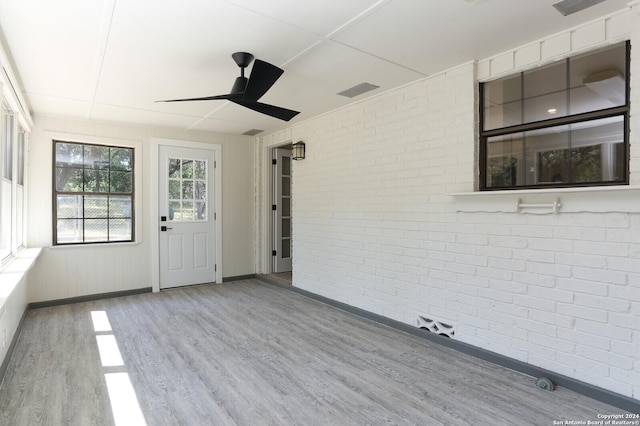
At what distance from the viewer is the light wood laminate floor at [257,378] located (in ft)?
7.26

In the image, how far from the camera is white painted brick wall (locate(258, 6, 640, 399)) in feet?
7.64

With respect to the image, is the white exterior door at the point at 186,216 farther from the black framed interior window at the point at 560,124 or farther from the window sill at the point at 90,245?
the black framed interior window at the point at 560,124

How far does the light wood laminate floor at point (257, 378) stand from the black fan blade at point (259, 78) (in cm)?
223

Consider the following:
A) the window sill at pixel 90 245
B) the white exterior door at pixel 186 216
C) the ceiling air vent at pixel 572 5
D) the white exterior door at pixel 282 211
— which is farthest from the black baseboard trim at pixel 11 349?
the ceiling air vent at pixel 572 5

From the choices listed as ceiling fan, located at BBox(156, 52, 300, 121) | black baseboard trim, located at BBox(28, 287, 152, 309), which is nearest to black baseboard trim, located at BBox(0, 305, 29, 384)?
black baseboard trim, located at BBox(28, 287, 152, 309)

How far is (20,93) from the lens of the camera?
3.55 metres

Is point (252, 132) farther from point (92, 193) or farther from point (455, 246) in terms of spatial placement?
point (455, 246)

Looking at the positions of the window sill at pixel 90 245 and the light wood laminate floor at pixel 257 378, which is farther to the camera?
the window sill at pixel 90 245

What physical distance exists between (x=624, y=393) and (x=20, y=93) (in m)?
5.68

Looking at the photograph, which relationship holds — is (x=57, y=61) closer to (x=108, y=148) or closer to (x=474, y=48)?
(x=108, y=148)

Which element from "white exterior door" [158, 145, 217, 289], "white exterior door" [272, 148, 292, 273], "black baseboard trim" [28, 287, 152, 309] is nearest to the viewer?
"black baseboard trim" [28, 287, 152, 309]

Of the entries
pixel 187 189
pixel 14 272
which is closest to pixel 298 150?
pixel 187 189

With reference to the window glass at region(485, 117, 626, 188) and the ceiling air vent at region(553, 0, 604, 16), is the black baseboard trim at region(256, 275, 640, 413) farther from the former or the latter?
the ceiling air vent at region(553, 0, 604, 16)

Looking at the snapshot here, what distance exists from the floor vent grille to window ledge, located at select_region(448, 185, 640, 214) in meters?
1.10
